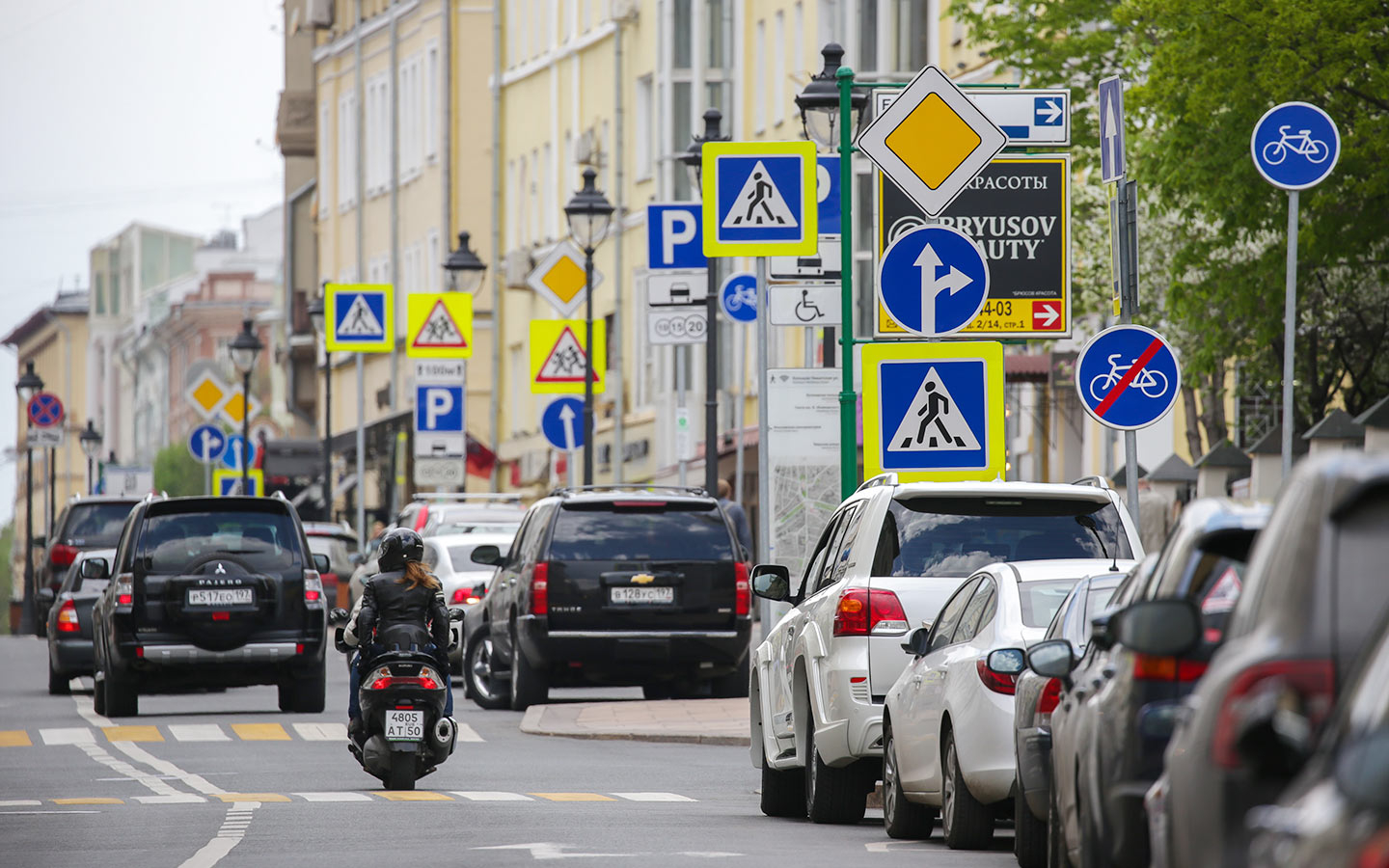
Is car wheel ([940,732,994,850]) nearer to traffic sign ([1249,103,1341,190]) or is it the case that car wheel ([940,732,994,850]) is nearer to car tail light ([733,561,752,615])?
traffic sign ([1249,103,1341,190])

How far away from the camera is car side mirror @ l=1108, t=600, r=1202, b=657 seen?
7305 mm

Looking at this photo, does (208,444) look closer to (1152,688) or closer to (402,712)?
(402,712)

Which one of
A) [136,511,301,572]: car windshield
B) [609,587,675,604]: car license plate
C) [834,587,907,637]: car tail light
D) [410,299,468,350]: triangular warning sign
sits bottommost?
[609,587,675,604]: car license plate

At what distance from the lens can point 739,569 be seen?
25375 millimetres

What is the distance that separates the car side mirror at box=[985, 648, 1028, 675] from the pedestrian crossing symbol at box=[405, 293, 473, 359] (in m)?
29.8

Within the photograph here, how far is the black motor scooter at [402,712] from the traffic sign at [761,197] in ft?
14.8

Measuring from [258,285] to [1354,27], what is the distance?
11945 cm

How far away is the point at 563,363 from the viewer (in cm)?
3544

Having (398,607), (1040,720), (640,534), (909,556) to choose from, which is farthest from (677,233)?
(1040,720)

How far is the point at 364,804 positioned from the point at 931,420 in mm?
4285

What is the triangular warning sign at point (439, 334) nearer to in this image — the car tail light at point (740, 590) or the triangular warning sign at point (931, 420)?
the car tail light at point (740, 590)

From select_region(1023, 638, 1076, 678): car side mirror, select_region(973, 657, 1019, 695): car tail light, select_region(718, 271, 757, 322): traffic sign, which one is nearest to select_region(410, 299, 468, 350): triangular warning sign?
select_region(718, 271, 757, 322): traffic sign

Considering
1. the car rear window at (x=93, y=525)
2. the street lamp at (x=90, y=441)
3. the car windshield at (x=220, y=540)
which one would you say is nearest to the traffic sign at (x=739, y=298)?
the car windshield at (x=220, y=540)

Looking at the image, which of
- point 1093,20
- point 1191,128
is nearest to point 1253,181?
point 1191,128
